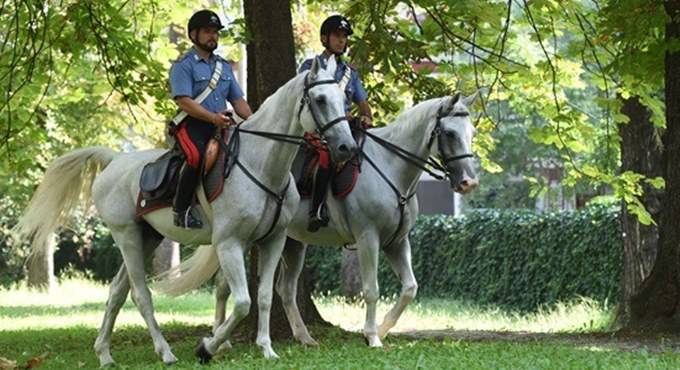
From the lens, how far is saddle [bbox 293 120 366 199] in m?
12.2

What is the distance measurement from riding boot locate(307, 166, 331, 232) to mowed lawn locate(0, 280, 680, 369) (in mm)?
1222

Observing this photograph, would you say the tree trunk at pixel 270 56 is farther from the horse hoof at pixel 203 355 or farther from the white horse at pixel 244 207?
the horse hoof at pixel 203 355

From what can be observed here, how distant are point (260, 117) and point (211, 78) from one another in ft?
2.17

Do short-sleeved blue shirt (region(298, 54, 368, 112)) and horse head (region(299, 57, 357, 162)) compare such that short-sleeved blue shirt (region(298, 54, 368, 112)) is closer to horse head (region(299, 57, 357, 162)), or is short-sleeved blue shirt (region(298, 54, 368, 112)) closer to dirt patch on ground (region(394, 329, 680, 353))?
horse head (region(299, 57, 357, 162))

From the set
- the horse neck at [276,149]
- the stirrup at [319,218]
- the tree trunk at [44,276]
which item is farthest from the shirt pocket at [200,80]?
the tree trunk at [44,276]

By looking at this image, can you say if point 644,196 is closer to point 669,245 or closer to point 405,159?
point 669,245

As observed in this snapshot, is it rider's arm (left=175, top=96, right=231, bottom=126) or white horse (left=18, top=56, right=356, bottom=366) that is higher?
rider's arm (left=175, top=96, right=231, bottom=126)

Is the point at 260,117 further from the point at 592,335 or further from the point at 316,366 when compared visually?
the point at 592,335

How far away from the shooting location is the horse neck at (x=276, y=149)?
10867 millimetres

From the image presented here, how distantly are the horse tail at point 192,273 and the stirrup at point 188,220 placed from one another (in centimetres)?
187

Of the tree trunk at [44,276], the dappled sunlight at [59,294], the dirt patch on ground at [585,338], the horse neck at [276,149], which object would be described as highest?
the horse neck at [276,149]

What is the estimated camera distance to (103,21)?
15516mm

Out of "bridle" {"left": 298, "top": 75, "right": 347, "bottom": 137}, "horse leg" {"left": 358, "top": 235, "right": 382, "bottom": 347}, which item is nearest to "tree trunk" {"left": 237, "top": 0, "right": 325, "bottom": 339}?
"horse leg" {"left": 358, "top": 235, "right": 382, "bottom": 347}

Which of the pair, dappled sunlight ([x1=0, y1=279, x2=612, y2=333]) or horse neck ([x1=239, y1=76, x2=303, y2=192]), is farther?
dappled sunlight ([x1=0, y1=279, x2=612, y2=333])
